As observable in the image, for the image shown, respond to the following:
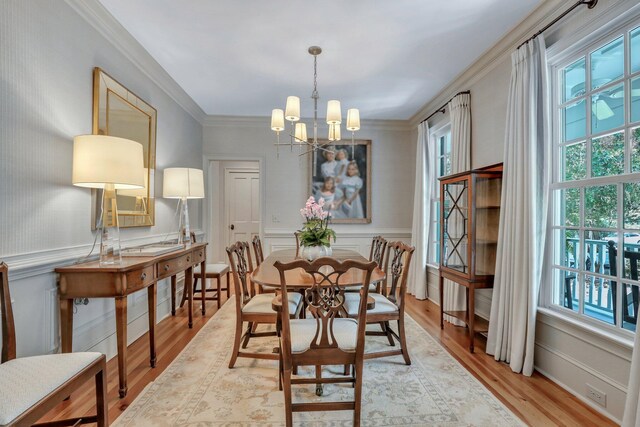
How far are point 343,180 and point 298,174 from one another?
2.41 ft

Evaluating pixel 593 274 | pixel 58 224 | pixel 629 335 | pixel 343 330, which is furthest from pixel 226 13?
pixel 629 335

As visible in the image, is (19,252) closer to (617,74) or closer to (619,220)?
(619,220)

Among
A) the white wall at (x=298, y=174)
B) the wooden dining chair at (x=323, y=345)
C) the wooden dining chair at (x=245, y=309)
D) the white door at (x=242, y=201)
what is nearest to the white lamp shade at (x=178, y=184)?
the wooden dining chair at (x=245, y=309)

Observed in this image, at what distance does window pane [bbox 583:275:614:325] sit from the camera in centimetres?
202

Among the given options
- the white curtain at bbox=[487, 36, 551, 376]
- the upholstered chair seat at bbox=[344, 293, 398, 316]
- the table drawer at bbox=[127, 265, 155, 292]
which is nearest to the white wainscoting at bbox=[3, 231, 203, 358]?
the table drawer at bbox=[127, 265, 155, 292]

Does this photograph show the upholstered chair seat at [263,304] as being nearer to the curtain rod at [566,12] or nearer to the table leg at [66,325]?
the table leg at [66,325]

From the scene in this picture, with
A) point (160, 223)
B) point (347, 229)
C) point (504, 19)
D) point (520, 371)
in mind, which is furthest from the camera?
point (347, 229)

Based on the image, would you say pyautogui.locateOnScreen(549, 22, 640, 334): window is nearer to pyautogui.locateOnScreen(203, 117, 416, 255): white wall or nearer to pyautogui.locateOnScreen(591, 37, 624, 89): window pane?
pyautogui.locateOnScreen(591, 37, 624, 89): window pane

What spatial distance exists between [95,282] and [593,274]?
3169 millimetres

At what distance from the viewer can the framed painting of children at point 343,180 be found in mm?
5238

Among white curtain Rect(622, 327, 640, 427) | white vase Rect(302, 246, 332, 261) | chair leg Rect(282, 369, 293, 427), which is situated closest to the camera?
white curtain Rect(622, 327, 640, 427)

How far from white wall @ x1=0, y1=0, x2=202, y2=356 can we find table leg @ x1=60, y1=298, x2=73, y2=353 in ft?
0.24

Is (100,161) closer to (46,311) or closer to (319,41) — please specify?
(46,311)

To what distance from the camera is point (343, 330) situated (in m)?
1.94
